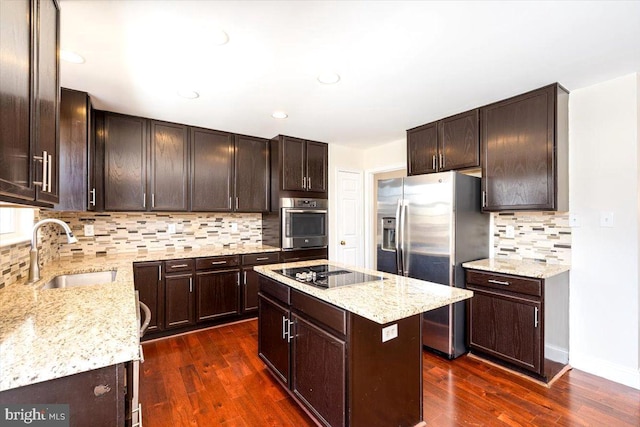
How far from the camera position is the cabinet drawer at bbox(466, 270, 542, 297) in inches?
89.8

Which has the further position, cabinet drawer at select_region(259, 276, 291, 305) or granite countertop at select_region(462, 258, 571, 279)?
granite countertop at select_region(462, 258, 571, 279)

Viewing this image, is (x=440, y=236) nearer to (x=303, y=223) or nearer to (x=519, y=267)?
(x=519, y=267)

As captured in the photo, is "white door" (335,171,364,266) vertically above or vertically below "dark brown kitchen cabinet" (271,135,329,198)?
below

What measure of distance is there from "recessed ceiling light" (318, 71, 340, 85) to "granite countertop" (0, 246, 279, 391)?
1931 mm

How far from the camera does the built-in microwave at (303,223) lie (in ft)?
12.6

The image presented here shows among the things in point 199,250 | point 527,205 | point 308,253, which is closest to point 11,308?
point 199,250

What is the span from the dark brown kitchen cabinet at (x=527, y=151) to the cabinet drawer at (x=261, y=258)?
2437 millimetres

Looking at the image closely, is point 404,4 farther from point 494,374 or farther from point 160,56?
point 494,374

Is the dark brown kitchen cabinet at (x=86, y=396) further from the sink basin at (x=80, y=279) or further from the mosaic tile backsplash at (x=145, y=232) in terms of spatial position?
the mosaic tile backsplash at (x=145, y=232)

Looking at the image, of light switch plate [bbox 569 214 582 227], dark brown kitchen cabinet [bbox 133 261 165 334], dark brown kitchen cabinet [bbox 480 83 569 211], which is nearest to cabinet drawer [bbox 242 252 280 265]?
dark brown kitchen cabinet [bbox 133 261 165 334]

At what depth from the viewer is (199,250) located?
3.63m

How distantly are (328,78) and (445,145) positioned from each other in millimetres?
1594

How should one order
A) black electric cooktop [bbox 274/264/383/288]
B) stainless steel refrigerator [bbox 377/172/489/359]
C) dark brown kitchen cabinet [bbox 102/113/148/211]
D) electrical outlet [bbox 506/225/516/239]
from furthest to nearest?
dark brown kitchen cabinet [bbox 102/113/148/211] < electrical outlet [bbox 506/225/516/239] < stainless steel refrigerator [bbox 377/172/489/359] < black electric cooktop [bbox 274/264/383/288]

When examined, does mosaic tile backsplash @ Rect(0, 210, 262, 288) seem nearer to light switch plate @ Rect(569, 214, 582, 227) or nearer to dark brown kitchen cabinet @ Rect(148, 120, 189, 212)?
dark brown kitchen cabinet @ Rect(148, 120, 189, 212)
